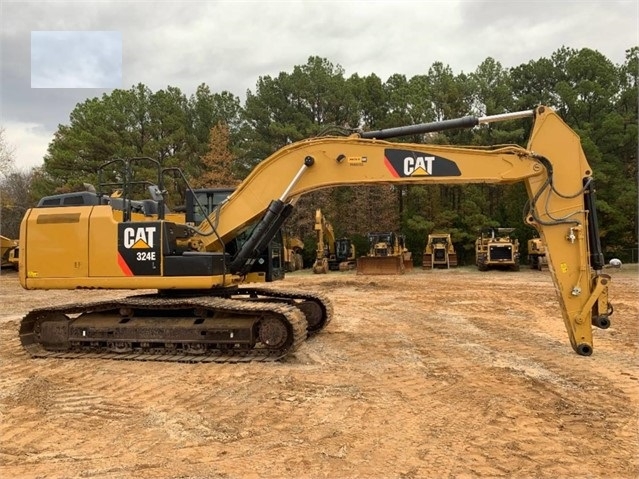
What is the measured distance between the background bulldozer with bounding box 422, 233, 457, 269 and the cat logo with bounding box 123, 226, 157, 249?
2315cm

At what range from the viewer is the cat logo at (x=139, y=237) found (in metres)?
7.66

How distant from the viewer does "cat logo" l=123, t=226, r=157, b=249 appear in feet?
25.1

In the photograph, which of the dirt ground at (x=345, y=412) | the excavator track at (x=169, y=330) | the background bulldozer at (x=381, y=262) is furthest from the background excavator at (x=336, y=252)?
the excavator track at (x=169, y=330)

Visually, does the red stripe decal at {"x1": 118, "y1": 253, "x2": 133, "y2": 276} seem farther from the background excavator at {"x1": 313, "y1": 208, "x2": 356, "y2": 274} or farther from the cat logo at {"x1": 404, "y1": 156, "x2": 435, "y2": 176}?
the background excavator at {"x1": 313, "y1": 208, "x2": 356, "y2": 274}

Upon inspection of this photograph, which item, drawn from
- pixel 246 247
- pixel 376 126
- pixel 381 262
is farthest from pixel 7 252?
pixel 246 247

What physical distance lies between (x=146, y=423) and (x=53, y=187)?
32.4m

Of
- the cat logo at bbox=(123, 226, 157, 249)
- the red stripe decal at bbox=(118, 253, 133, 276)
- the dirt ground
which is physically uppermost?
the cat logo at bbox=(123, 226, 157, 249)

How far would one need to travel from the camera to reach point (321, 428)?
476cm

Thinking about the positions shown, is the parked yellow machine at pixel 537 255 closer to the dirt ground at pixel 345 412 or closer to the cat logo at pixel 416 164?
the dirt ground at pixel 345 412

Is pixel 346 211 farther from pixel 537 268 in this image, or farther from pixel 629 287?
pixel 629 287

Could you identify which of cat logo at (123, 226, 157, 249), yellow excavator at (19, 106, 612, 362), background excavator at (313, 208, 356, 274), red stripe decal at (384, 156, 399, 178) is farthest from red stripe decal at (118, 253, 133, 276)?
background excavator at (313, 208, 356, 274)

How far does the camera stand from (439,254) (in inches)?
1177

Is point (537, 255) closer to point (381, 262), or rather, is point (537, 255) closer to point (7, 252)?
point (381, 262)

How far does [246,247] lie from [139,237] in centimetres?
152
